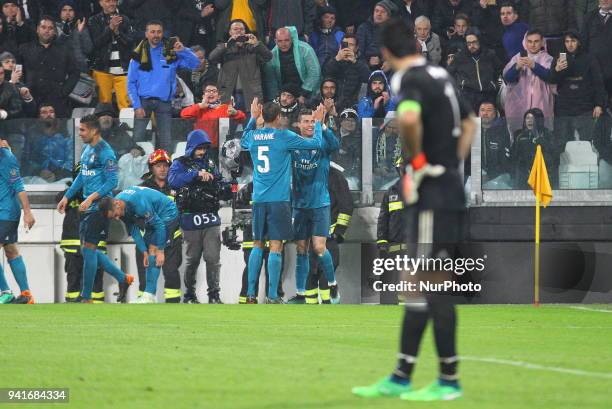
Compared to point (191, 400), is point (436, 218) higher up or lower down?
higher up

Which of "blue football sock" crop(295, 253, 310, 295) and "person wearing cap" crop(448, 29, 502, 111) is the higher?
→ "person wearing cap" crop(448, 29, 502, 111)

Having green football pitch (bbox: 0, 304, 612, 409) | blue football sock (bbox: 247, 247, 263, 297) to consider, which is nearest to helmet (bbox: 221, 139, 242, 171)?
blue football sock (bbox: 247, 247, 263, 297)

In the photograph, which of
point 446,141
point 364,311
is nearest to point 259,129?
point 364,311

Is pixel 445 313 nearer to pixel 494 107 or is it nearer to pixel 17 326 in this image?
pixel 17 326

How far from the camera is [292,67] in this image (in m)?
21.5

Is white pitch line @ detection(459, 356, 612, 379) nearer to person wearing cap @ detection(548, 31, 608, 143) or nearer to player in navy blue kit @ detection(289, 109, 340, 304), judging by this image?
player in navy blue kit @ detection(289, 109, 340, 304)

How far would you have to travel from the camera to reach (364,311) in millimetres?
16656

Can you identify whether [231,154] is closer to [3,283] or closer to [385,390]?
[3,283]

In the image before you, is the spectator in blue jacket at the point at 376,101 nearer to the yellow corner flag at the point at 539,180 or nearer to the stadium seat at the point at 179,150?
the stadium seat at the point at 179,150

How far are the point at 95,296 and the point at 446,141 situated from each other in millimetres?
12551

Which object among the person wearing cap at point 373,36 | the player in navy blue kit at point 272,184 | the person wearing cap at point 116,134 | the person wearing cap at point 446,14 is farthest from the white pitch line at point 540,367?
the person wearing cap at point 446,14

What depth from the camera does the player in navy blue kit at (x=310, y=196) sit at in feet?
61.0

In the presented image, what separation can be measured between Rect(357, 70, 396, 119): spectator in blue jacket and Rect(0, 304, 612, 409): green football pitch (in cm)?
548

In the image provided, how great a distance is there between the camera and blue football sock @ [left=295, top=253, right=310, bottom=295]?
18.8 metres
